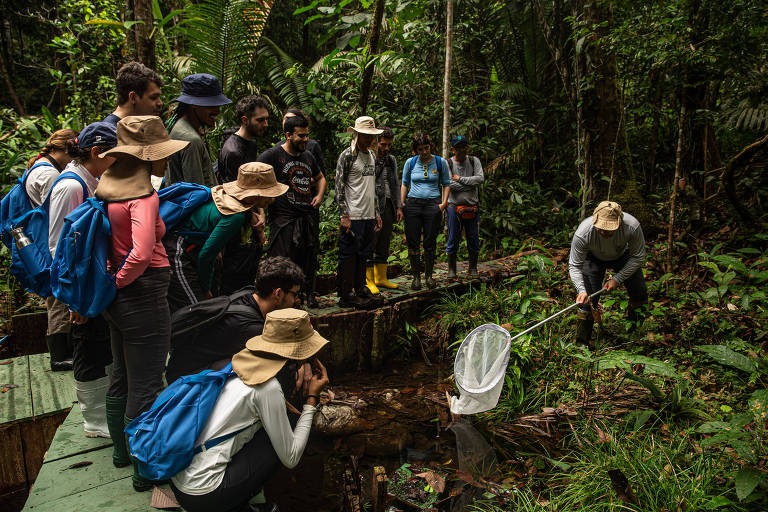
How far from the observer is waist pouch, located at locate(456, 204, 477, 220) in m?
6.38

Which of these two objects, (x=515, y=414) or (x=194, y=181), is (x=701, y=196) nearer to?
(x=515, y=414)

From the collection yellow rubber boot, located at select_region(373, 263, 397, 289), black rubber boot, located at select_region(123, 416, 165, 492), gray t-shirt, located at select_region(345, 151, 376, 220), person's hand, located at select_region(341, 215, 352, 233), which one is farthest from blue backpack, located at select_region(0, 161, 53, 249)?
yellow rubber boot, located at select_region(373, 263, 397, 289)

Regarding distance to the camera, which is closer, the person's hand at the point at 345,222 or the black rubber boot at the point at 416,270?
the person's hand at the point at 345,222

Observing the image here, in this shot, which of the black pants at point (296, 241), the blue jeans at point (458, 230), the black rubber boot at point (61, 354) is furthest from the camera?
the blue jeans at point (458, 230)

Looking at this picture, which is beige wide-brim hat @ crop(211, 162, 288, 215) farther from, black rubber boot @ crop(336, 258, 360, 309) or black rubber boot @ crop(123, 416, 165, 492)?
black rubber boot @ crop(336, 258, 360, 309)

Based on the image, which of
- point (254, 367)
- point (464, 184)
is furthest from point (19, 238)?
point (464, 184)

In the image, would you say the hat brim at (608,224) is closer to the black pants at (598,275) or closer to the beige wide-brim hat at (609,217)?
the beige wide-brim hat at (609,217)

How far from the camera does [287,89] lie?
31.9 feet

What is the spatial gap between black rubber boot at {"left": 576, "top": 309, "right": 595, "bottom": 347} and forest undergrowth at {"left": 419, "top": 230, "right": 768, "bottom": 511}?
13cm

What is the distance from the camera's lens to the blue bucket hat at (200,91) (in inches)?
138

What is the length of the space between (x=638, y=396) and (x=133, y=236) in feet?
12.9

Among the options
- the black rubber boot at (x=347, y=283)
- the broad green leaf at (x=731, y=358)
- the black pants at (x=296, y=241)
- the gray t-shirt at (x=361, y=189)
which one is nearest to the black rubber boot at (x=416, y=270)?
the black rubber boot at (x=347, y=283)

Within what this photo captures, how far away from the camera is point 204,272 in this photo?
3055 mm

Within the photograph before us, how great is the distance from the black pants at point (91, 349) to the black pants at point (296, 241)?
182 cm
